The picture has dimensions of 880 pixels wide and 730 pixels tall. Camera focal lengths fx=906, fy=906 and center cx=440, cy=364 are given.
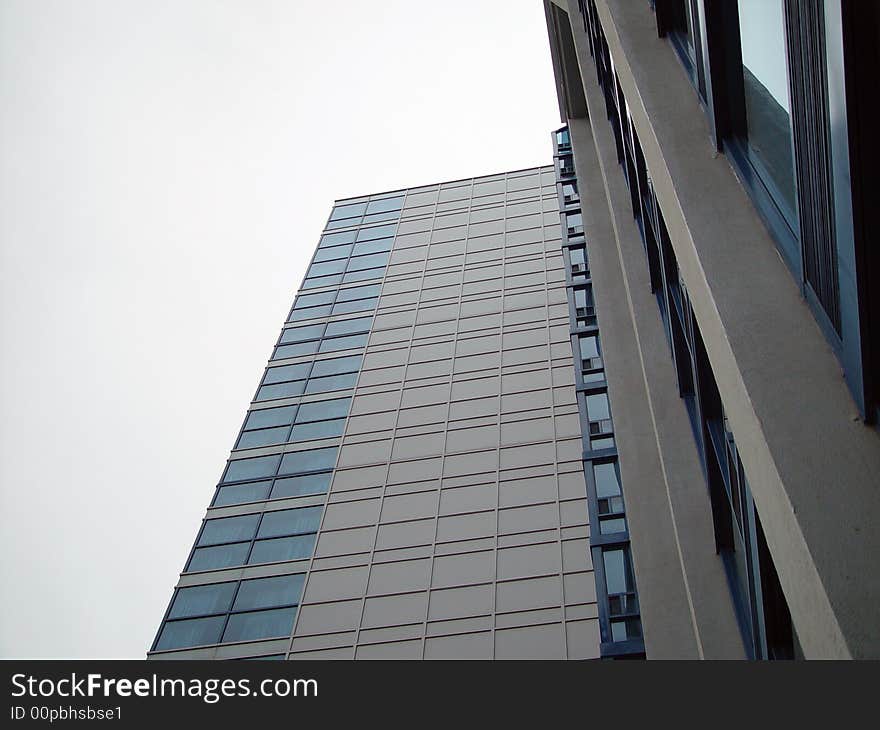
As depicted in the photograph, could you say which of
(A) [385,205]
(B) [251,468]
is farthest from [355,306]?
(B) [251,468]

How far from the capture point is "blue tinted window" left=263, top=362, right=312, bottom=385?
43750 millimetres

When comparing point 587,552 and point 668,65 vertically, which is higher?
point 668,65

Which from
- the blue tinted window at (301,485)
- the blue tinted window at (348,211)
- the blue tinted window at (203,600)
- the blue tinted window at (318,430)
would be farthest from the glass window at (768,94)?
the blue tinted window at (348,211)

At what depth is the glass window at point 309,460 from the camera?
38.1m

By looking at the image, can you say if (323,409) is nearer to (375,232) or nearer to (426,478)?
(426,478)

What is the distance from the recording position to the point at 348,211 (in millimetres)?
58281

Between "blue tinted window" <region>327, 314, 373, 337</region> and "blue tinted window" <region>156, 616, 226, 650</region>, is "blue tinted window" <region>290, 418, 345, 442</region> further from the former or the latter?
"blue tinted window" <region>156, 616, 226, 650</region>

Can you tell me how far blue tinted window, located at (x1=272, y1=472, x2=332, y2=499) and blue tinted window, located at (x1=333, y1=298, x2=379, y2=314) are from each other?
12647mm

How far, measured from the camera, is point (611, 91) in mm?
20469

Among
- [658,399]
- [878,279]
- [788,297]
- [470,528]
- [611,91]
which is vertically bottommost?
[470,528]

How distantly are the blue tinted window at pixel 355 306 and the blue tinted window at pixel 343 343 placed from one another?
2.39m
